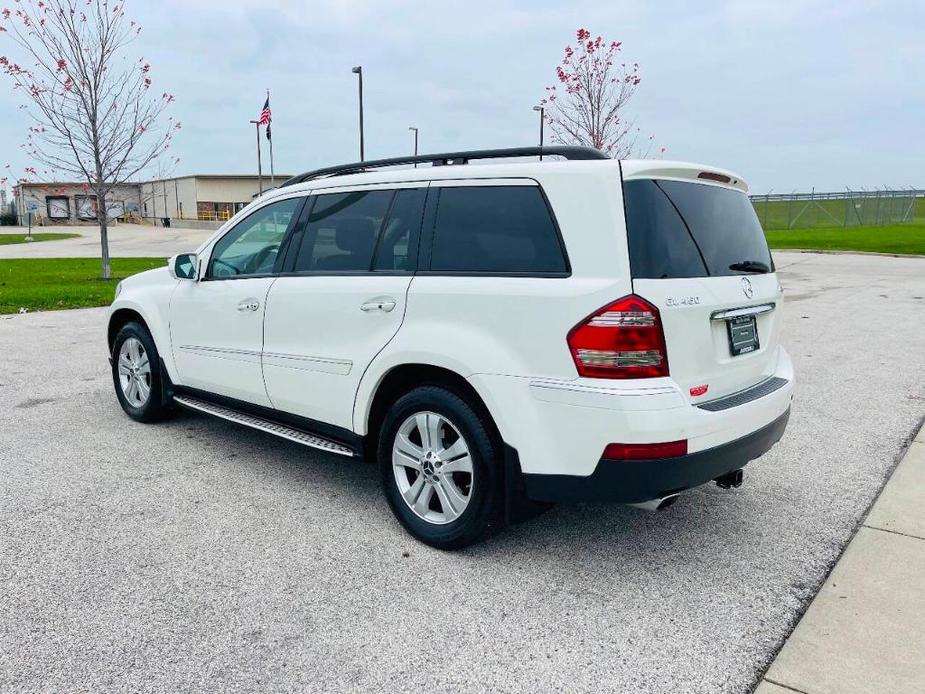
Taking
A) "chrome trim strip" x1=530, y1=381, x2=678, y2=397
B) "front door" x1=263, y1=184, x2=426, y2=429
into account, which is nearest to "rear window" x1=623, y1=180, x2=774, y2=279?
"chrome trim strip" x1=530, y1=381, x2=678, y2=397

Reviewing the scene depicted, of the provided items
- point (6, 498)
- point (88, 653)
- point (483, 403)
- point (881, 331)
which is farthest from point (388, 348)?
point (881, 331)

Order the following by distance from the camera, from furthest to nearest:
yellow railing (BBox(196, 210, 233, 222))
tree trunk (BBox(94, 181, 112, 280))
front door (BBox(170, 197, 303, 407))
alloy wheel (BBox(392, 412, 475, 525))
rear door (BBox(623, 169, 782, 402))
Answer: yellow railing (BBox(196, 210, 233, 222)) → tree trunk (BBox(94, 181, 112, 280)) → front door (BBox(170, 197, 303, 407)) → alloy wheel (BBox(392, 412, 475, 525)) → rear door (BBox(623, 169, 782, 402))

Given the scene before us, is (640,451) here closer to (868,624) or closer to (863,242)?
(868,624)

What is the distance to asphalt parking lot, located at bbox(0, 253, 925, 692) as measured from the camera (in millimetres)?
2689

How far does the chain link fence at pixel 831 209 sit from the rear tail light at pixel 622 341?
142 ft

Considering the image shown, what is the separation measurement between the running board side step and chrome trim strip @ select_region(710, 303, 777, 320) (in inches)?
77.3

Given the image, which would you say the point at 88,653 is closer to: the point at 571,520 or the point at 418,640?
the point at 418,640

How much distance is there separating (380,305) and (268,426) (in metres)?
1.26

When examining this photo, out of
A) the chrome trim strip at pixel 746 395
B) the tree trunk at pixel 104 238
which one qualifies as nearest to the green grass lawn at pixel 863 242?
the tree trunk at pixel 104 238

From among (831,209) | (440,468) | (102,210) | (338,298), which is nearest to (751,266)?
(440,468)

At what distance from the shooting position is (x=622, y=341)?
117 inches

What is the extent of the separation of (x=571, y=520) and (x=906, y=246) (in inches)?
1065

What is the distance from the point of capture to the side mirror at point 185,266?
5.09 m

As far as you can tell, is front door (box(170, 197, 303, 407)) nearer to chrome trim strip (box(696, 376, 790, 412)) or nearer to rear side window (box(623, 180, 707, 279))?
rear side window (box(623, 180, 707, 279))
